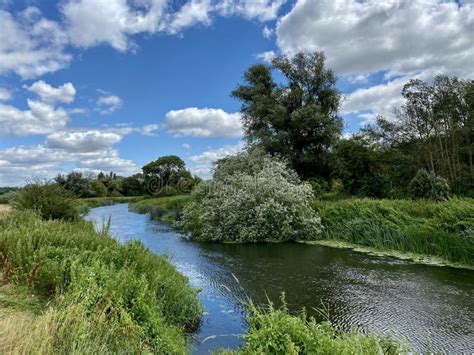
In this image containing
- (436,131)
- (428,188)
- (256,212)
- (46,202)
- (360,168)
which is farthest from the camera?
(436,131)

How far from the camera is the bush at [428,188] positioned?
1594cm

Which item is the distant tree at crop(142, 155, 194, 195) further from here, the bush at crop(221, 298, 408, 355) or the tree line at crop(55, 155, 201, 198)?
the bush at crop(221, 298, 408, 355)

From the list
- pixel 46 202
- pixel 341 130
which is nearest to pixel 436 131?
pixel 341 130

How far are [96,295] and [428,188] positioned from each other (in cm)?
1527

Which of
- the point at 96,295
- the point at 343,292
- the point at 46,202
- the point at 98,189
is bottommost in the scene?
the point at 343,292

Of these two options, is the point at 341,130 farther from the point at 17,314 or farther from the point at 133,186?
the point at 133,186

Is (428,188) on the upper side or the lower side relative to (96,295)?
upper

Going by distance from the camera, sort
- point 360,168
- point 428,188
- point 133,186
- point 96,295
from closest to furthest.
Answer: point 96,295, point 428,188, point 360,168, point 133,186

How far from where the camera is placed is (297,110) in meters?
21.8

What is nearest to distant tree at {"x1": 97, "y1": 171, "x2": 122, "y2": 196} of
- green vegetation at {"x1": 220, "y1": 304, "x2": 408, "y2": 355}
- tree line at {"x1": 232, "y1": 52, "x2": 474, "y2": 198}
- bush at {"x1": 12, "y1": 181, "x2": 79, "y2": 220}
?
tree line at {"x1": 232, "y1": 52, "x2": 474, "y2": 198}

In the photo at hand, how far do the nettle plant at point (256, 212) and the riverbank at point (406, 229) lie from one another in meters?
0.81

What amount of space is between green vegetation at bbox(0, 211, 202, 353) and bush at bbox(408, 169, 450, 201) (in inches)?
505

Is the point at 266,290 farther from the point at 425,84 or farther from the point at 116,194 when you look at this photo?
the point at 116,194

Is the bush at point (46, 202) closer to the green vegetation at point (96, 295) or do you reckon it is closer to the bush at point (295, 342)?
the green vegetation at point (96, 295)
